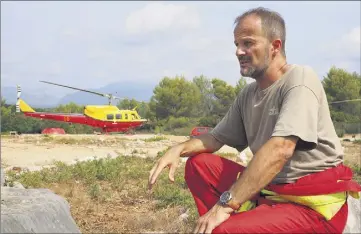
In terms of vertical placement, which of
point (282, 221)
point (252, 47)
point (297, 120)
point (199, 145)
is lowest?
point (282, 221)

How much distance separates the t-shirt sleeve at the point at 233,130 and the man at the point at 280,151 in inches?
6.8

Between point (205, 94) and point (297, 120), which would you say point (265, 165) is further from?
point (205, 94)

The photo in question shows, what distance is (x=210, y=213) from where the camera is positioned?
2.24 m

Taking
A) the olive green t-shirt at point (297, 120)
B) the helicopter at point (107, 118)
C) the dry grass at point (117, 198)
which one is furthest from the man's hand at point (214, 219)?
the helicopter at point (107, 118)

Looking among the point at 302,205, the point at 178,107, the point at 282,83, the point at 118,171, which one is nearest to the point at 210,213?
the point at 302,205

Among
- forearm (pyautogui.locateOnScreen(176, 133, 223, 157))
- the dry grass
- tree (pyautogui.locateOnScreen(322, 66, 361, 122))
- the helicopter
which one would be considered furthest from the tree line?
forearm (pyautogui.locateOnScreen(176, 133, 223, 157))

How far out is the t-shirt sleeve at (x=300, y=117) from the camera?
2178mm

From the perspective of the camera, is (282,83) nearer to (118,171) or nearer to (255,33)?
(255,33)

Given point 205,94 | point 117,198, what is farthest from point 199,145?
point 205,94

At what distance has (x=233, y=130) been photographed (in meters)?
2.94

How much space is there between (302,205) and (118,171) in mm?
5432

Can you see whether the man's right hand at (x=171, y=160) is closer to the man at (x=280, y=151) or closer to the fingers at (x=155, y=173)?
the fingers at (x=155, y=173)

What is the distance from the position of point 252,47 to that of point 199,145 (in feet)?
2.47

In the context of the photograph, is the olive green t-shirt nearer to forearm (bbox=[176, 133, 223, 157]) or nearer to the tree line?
forearm (bbox=[176, 133, 223, 157])
